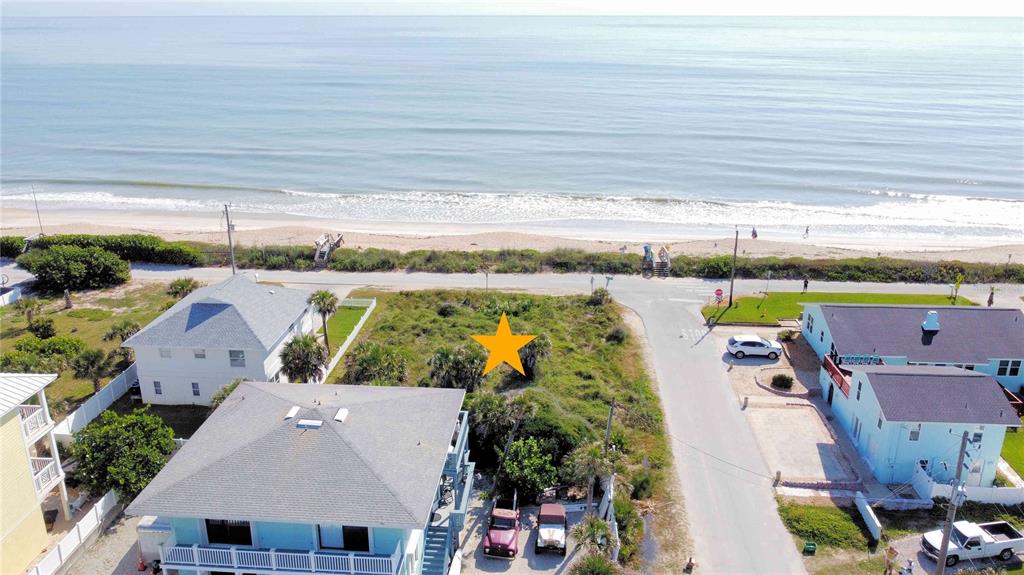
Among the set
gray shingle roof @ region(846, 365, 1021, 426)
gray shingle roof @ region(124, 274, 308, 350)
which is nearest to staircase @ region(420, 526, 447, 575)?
gray shingle roof @ region(124, 274, 308, 350)

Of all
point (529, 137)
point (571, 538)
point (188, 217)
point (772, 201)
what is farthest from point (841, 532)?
point (529, 137)

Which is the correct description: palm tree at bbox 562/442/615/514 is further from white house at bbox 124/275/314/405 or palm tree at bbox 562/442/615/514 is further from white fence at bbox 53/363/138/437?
white fence at bbox 53/363/138/437

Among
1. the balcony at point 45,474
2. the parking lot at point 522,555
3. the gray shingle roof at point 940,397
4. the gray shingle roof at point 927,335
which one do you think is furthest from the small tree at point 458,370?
the gray shingle roof at point 927,335

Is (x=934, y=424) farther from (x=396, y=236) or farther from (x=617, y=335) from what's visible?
(x=396, y=236)

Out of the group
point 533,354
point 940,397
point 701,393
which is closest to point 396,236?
point 533,354

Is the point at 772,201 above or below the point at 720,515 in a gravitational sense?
above

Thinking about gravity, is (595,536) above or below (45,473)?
below

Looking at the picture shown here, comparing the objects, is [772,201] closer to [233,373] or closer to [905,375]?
[905,375]
